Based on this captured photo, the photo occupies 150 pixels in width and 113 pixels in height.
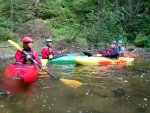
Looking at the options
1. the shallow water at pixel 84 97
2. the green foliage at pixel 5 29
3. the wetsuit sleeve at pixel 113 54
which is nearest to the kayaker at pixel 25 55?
the shallow water at pixel 84 97

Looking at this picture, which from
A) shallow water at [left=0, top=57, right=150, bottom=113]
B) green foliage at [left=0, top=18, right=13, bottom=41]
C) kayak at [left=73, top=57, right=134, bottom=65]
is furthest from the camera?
green foliage at [left=0, top=18, right=13, bottom=41]

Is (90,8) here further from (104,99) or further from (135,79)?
(104,99)

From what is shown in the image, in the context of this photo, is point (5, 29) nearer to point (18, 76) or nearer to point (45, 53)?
point (45, 53)

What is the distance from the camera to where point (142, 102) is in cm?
534

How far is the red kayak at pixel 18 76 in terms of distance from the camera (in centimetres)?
646

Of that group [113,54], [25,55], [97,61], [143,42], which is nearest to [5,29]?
[97,61]

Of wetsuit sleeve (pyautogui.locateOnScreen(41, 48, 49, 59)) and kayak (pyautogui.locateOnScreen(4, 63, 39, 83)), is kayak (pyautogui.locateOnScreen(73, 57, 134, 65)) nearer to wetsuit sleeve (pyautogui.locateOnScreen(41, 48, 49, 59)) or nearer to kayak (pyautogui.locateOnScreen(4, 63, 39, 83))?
wetsuit sleeve (pyautogui.locateOnScreen(41, 48, 49, 59))

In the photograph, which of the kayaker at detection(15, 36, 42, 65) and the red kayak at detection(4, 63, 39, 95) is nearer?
the red kayak at detection(4, 63, 39, 95)

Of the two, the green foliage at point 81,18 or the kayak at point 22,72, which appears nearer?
the kayak at point 22,72

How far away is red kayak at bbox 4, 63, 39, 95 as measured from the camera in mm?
6462

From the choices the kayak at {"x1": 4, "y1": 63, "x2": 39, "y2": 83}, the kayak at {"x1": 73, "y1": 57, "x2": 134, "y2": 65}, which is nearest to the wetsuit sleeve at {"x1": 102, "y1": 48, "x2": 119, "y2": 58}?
the kayak at {"x1": 73, "y1": 57, "x2": 134, "y2": 65}

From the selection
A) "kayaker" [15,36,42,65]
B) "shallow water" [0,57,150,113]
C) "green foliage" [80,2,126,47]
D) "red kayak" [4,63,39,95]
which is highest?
"green foliage" [80,2,126,47]

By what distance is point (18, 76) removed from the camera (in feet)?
21.2

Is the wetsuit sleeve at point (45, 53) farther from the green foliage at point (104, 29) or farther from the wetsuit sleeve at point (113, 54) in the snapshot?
the green foliage at point (104, 29)
